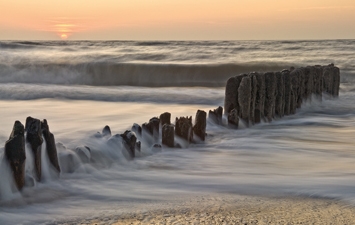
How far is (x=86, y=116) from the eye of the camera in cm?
827

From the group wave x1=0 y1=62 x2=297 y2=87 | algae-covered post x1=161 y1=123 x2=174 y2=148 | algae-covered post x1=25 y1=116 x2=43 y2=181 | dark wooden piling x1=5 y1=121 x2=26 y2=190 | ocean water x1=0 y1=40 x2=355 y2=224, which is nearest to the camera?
dark wooden piling x1=5 y1=121 x2=26 y2=190

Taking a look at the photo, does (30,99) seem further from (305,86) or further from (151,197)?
(151,197)

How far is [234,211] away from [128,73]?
17.0 metres

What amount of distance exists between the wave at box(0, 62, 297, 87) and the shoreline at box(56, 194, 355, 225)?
14.1 m

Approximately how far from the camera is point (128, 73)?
783 inches

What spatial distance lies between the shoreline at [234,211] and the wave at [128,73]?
14060mm

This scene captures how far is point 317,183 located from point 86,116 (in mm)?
5074

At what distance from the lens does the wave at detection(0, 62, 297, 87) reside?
18328mm

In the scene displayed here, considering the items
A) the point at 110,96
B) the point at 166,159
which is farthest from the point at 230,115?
the point at 110,96

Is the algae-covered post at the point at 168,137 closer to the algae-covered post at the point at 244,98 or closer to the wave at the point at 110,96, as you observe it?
the algae-covered post at the point at 244,98

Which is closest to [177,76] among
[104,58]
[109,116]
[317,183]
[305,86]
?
[104,58]

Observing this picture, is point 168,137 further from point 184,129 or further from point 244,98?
point 244,98

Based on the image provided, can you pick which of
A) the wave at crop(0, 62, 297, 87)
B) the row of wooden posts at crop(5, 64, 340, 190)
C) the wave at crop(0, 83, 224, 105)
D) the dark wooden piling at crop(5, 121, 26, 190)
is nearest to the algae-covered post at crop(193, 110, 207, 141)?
the row of wooden posts at crop(5, 64, 340, 190)

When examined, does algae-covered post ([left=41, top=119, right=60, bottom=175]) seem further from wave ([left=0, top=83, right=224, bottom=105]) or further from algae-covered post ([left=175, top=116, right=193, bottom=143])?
wave ([left=0, top=83, right=224, bottom=105])
